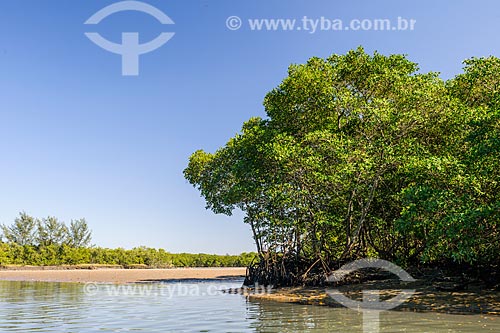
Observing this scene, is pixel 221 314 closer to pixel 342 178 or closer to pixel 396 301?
pixel 396 301

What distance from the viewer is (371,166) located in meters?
20.9

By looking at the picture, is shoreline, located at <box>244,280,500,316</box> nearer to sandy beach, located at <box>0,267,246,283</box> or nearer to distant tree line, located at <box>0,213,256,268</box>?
sandy beach, located at <box>0,267,246,283</box>

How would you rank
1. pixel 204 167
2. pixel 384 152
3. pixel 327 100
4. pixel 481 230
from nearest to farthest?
pixel 481 230, pixel 384 152, pixel 327 100, pixel 204 167

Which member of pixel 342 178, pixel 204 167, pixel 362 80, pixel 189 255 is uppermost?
pixel 362 80

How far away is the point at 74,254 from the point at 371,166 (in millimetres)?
69906

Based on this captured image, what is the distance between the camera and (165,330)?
13.7m

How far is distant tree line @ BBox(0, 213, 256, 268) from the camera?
7706 centimetres

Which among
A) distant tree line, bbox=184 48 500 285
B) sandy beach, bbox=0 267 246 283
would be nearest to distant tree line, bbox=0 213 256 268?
sandy beach, bbox=0 267 246 283

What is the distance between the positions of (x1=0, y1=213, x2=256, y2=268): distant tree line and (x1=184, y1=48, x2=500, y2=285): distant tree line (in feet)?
146

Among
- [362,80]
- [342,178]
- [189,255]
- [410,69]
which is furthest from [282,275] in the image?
[189,255]

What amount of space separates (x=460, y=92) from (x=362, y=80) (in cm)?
529

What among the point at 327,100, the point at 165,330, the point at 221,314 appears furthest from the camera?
the point at 327,100

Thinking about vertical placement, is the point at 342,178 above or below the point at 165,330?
above

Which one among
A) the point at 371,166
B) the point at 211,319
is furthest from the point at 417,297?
the point at 211,319
